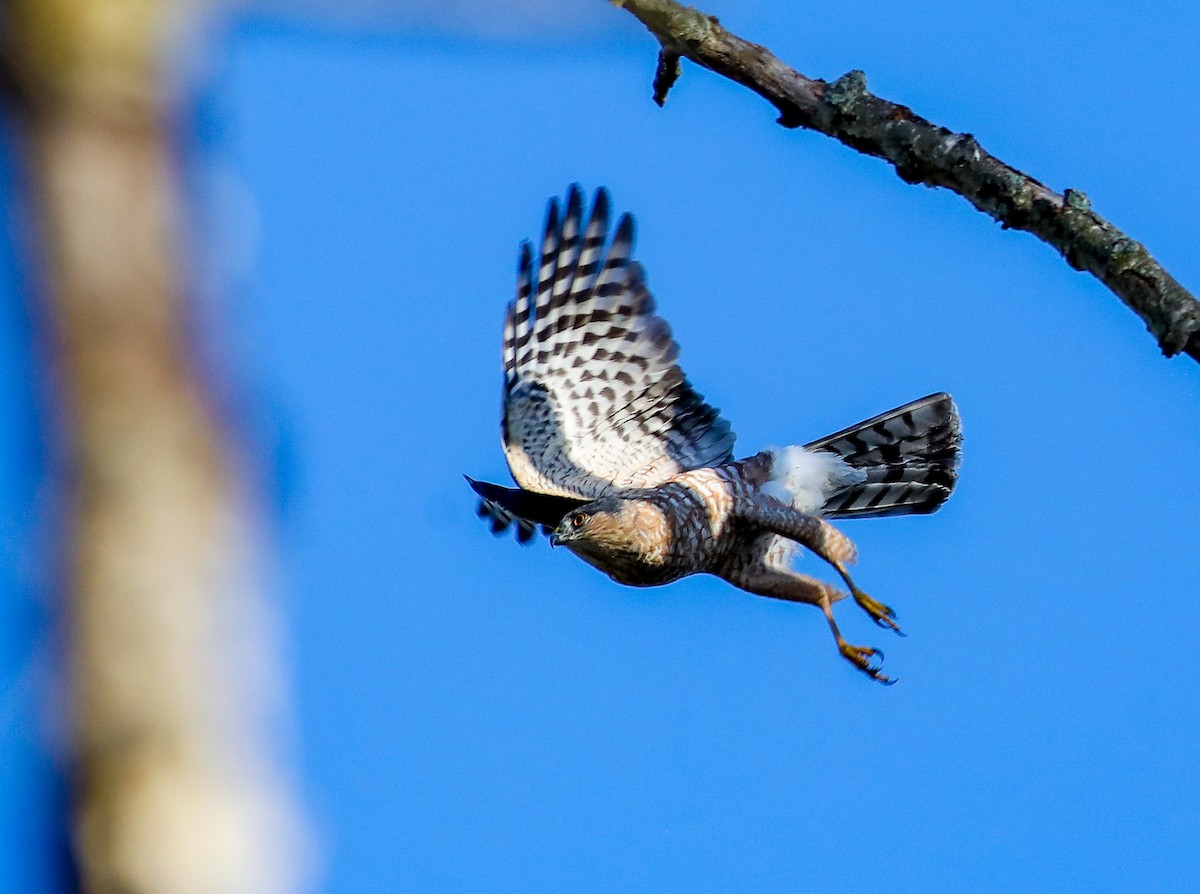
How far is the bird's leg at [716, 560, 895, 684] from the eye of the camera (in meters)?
6.53

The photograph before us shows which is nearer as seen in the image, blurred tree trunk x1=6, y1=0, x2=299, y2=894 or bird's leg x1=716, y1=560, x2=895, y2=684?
blurred tree trunk x1=6, y1=0, x2=299, y2=894

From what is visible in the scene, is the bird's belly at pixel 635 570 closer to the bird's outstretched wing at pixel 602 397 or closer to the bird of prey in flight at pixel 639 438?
the bird of prey in flight at pixel 639 438

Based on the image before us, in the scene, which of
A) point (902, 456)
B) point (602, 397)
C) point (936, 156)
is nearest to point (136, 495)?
point (936, 156)

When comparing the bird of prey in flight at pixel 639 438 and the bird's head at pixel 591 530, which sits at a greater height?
the bird of prey in flight at pixel 639 438

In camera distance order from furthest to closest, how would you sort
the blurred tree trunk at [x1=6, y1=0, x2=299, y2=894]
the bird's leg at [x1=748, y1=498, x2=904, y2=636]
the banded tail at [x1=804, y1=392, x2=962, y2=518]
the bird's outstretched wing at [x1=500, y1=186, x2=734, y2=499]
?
the bird's outstretched wing at [x1=500, y1=186, x2=734, y2=499] < the banded tail at [x1=804, y1=392, x2=962, y2=518] < the bird's leg at [x1=748, y1=498, x2=904, y2=636] < the blurred tree trunk at [x1=6, y1=0, x2=299, y2=894]

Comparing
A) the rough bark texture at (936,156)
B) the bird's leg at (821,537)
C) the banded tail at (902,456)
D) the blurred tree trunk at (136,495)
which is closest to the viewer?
the blurred tree trunk at (136,495)

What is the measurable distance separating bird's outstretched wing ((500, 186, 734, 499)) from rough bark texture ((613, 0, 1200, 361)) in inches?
128

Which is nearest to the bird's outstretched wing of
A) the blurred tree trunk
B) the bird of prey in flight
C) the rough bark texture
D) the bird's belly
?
the bird of prey in flight

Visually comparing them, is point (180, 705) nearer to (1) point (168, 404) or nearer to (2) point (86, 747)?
(2) point (86, 747)

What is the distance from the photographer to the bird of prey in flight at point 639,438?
7.15 meters

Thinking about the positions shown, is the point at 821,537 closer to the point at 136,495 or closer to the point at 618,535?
the point at 618,535

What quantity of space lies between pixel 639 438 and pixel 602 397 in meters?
0.32

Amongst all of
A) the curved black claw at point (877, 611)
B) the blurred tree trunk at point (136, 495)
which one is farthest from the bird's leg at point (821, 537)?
the blurred tree trunk at point (136, 495)

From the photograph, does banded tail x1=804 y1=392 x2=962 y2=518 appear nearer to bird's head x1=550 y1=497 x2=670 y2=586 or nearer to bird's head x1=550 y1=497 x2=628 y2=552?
bird's head x1=550 y1=497 x2=670 y2=586
